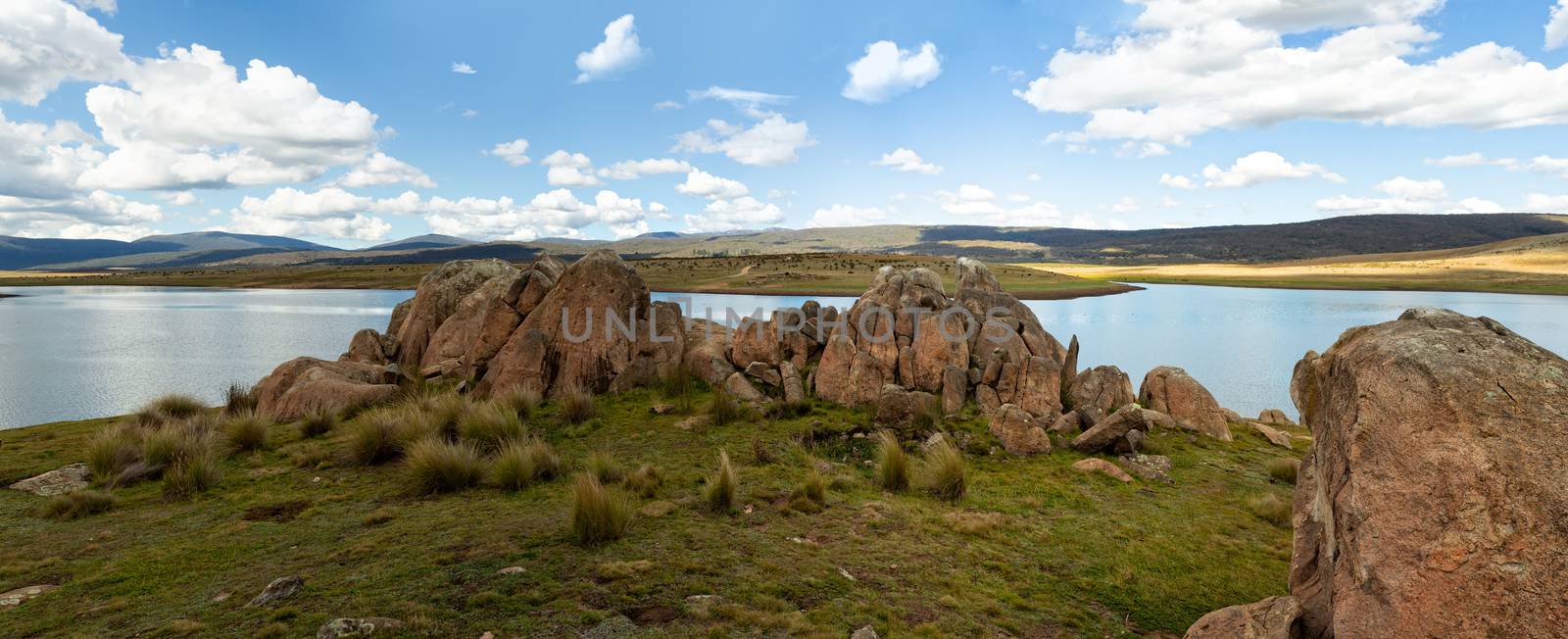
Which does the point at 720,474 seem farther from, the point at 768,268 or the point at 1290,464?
the point at 768,268

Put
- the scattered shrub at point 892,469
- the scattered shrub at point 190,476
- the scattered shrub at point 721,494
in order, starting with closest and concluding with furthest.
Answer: the scattered shrub at point 721,494 → the scattered shrub at point 190,476 → the scattered shrub at point 892,469

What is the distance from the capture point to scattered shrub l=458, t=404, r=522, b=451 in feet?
42.5

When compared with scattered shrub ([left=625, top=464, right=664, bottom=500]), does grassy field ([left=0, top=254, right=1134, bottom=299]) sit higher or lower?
higher

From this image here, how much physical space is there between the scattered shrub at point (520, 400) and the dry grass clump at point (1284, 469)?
1622 cm

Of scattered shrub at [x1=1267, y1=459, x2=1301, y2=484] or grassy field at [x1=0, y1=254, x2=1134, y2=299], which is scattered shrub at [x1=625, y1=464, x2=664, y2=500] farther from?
grassy field at [x1=0, y1=254, x2=1134, y2=299]

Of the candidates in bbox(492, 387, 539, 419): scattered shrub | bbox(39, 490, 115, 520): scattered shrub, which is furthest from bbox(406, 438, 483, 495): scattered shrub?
bbox(492, 387, 539, 419): scattered shrub

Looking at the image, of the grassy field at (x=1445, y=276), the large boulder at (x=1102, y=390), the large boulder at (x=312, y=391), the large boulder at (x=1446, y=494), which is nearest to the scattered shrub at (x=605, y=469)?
the large boulder at (x=312, y=391)

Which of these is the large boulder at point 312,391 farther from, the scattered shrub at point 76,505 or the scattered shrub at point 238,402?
the scattered shrub at point 76,505

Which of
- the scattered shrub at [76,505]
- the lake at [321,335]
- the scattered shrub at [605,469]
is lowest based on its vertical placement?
the lake at [321,335]

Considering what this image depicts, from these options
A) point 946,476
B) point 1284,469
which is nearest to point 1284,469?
point 1284,469

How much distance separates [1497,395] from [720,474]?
8.42 meters

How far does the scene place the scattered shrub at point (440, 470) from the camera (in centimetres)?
1047

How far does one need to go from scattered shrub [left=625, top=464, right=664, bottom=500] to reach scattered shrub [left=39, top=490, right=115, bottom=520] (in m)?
7.49

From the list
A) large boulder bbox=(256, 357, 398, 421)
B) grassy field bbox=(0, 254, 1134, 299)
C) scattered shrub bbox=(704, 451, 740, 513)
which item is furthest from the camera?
grassy field bbox=(0, 254, 1134, 299)
